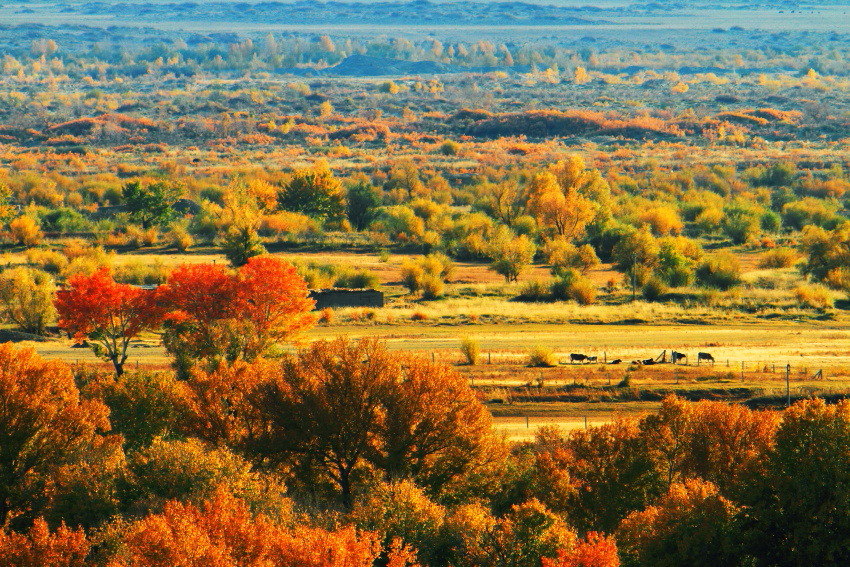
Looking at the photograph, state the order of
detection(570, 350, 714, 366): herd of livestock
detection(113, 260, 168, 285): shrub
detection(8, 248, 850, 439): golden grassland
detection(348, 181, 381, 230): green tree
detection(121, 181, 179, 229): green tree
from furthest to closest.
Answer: detection(348, 181, 381, 230): green tree → detection(121, 181, 179, 229): green tree → detection(113, 260, 168, 285): shrub → detection(570, 350, 714, 366): herd of livestock → detection(8, 248, 850, 439): golden grassland

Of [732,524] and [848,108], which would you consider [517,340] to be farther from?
[848,108]

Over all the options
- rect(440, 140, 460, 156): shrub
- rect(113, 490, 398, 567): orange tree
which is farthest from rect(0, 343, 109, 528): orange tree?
rect(440, 140, 460, 156): shrub

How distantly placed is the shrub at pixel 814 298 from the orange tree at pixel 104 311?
121 ft

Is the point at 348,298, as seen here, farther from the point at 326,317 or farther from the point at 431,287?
the point at 431,287

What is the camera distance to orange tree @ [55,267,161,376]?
51688 millimetres

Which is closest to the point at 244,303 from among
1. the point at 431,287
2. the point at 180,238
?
the point at 431,287

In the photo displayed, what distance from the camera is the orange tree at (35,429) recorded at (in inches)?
1293

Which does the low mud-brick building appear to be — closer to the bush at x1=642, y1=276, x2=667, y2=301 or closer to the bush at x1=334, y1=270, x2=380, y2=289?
the bush at x1=334, y1=270, x2=380, y2=289

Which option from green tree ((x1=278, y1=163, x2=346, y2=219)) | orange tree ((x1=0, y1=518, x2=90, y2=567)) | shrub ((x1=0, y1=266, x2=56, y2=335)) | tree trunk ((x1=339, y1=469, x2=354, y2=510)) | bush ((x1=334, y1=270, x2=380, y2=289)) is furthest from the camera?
green tree ((x1=278, y1=163, x2=346, y2=219))

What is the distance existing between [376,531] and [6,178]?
101 m

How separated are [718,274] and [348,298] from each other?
2249 centimetres

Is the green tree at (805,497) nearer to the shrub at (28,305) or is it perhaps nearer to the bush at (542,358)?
the bush at (542,358)

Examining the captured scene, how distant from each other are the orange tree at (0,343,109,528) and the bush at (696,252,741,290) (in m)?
48.5

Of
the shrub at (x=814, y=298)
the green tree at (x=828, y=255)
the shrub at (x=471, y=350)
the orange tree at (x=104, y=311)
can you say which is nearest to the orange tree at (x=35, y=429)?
the orange tree at (x=104, y=311)
